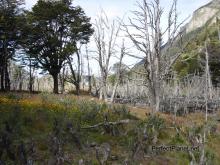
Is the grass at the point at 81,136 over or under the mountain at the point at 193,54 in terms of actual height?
under

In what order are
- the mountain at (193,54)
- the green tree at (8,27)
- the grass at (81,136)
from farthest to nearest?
the green tree at (8,27)
the mountain at (193,54)
the grass at (81,136)

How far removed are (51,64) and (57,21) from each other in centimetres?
452

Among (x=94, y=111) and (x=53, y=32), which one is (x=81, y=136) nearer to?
(x=94, y=111)

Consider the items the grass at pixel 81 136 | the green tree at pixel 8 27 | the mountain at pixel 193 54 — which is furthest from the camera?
the green tree at pixel 8 27

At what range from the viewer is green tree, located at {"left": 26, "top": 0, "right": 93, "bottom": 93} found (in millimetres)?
41281

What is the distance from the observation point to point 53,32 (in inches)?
1670

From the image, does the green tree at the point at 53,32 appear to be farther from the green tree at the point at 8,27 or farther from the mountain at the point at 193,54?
the mountain at the point at 193,54

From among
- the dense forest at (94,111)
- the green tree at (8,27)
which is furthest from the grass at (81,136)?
the green tree at (8,27)

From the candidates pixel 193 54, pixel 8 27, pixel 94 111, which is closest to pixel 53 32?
pixel 8 27

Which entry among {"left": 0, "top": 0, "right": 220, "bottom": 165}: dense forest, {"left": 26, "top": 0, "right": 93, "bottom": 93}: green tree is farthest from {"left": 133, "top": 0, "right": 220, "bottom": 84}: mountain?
{"left": 26, "top": 0, "right": 93, "bottom": 93}: green tree

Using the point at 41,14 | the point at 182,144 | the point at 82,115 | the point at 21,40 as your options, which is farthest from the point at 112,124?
the point at 41,14

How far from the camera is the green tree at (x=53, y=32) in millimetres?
41281

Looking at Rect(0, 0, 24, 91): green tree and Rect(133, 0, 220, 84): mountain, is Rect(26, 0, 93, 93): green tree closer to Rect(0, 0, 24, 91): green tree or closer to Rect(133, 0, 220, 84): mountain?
Rect(0, 0, 24, 91): green tree

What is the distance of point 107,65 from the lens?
38156 millimetres
